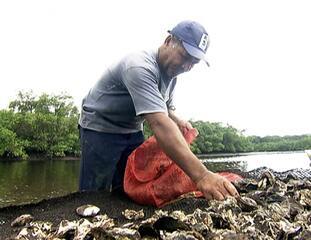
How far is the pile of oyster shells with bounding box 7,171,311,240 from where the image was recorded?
2.30 metres

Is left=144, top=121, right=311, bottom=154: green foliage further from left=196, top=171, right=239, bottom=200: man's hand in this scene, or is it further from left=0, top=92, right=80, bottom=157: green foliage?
left=196, top=171, right=239, bottom=200: man's hand

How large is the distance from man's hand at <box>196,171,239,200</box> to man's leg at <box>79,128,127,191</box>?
1.56 m

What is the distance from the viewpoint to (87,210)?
3.35m

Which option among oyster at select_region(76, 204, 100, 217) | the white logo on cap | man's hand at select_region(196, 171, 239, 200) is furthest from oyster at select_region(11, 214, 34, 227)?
the white logo on cap

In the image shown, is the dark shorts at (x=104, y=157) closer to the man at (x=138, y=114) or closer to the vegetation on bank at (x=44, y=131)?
the man at (x=138, y=114)

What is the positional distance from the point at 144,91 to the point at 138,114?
8.4 inches

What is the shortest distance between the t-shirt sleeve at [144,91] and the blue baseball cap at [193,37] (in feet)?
1.33

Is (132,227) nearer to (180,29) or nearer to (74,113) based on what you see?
(180,29)

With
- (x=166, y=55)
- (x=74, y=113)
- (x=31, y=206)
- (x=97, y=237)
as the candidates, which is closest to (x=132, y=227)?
(x=97, y=237)

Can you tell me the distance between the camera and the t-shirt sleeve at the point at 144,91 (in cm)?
349

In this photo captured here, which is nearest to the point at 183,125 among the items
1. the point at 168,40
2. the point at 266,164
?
the point at 168,40

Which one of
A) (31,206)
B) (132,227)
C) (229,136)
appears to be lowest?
(229,136)

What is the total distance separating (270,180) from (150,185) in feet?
3.86

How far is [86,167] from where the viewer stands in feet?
15.2
